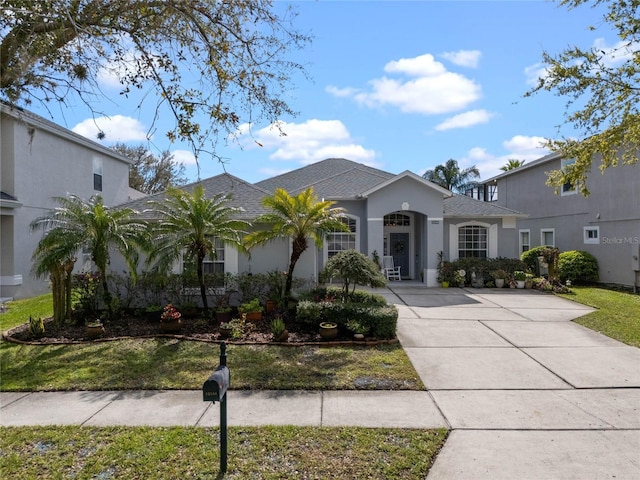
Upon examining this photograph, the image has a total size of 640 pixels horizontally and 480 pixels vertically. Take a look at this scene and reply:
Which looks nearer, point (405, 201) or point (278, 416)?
point (278, 416)

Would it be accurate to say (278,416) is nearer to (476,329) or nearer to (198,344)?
(198,344)

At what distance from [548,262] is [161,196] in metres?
15.7

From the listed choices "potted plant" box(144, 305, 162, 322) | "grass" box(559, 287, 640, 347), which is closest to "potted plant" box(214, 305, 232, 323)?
"potted plant" box(144, 305, 162, 322)

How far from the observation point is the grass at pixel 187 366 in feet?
20.8

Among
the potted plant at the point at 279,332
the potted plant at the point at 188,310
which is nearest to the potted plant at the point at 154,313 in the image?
the potted plant at the point at 188,310

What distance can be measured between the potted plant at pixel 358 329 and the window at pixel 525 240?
739 inches

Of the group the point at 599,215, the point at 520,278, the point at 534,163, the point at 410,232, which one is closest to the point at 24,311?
the point at 410,232

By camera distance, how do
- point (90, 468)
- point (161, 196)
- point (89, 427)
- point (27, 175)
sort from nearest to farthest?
1. point (90, 468)
2. point (89, 427)
3. point (161, 196)
4. point (27, 175)

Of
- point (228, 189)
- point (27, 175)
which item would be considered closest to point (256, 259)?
point (228, 189)

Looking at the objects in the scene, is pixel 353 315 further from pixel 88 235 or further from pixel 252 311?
pixel 88 235

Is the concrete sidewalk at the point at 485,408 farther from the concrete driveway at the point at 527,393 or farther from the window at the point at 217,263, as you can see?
the window at the point at 217,263

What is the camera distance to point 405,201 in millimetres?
17266

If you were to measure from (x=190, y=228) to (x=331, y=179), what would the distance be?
10609 mm

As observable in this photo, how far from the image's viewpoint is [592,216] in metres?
18.7
